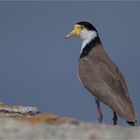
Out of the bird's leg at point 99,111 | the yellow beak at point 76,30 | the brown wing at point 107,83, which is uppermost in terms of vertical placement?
the yellow beak at point 76,30

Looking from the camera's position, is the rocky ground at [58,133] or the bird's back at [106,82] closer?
the rocky ground at [58,133]

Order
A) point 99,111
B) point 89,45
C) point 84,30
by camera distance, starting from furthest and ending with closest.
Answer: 1. point 84,30
2. point 89,45
3. point 99,111

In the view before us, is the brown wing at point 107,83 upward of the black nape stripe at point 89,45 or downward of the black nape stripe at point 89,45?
downward

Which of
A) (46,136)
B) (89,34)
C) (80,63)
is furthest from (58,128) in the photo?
(89,34)

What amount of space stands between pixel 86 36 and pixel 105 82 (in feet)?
11.5

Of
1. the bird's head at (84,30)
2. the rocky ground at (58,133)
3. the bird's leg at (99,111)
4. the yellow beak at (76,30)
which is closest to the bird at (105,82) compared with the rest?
the bird's leg at (99,111)

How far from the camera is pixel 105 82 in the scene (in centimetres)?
1898

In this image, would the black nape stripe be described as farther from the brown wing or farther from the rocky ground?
the rocky ground

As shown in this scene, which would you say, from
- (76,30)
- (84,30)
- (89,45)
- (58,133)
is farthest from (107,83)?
(58,133)

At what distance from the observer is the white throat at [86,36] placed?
71.4 feet

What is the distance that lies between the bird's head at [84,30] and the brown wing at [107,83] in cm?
223

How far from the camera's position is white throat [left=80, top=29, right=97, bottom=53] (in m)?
21.8

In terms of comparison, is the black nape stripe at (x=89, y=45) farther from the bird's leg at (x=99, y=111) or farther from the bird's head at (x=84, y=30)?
the bird's leg at (x=99, y=111)

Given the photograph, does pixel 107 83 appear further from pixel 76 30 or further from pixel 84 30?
pixel 76 30
